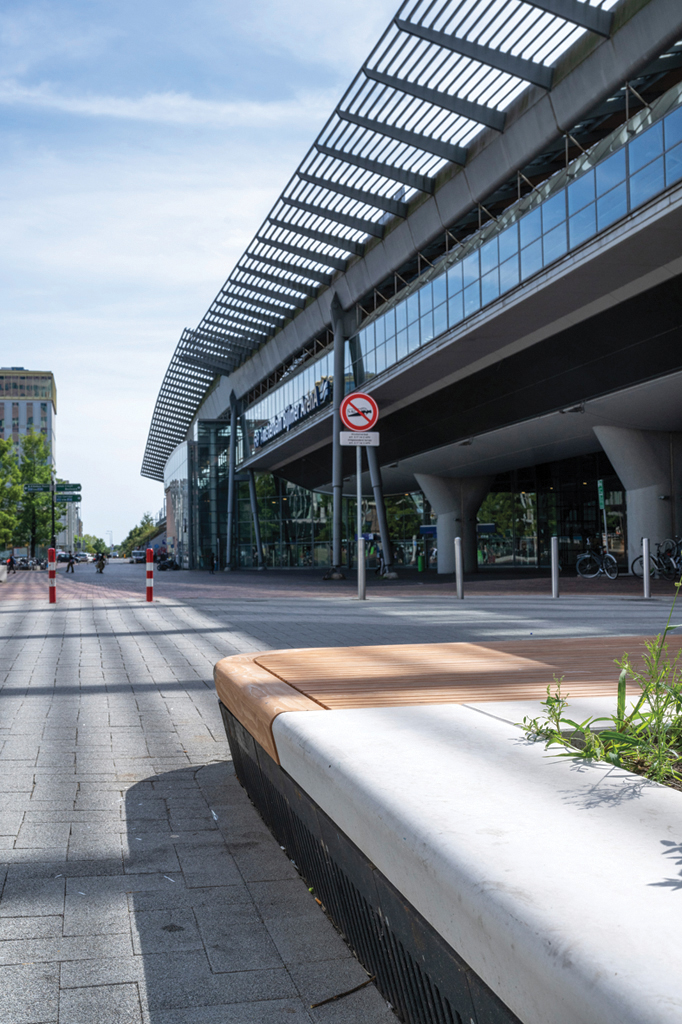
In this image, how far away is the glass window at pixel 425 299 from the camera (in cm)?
2440

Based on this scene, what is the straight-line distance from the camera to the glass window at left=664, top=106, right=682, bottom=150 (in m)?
14.3

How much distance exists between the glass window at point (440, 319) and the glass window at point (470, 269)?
127cm

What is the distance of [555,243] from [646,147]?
10.0 feet

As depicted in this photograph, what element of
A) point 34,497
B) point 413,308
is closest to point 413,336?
point 413,308

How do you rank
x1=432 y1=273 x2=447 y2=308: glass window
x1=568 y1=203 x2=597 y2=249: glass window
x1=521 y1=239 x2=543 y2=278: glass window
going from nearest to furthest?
1. x1=568 y1=203 x2=597 y2=249: glass window
2. x1=521 y1=239 x2=543 y2=278: glass window
3. x1=432 y1=273 x2=447 y2=308: glass window

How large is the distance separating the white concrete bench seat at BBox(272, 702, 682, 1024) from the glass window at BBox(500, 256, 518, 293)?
1844 centimetres

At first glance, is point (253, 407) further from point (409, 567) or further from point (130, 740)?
point (130, 740)

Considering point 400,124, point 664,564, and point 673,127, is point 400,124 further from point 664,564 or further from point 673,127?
point 664,564

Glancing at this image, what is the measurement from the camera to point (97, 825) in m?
3.58

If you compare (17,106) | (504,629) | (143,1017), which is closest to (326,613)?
(504,629)

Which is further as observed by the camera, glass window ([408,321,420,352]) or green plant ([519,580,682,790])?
glass window ([408,321,420,352])

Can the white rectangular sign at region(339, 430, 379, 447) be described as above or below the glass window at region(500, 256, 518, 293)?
below

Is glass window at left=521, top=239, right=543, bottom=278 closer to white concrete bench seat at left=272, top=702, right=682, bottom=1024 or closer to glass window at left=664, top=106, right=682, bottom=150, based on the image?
glass window at left=664, top=106, right=682, bottom=150

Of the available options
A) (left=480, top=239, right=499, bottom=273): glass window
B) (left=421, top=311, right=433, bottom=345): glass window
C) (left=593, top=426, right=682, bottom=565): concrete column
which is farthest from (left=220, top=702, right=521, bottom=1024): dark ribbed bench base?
(left=421, top=311, right=433, bottom=345): glass window
